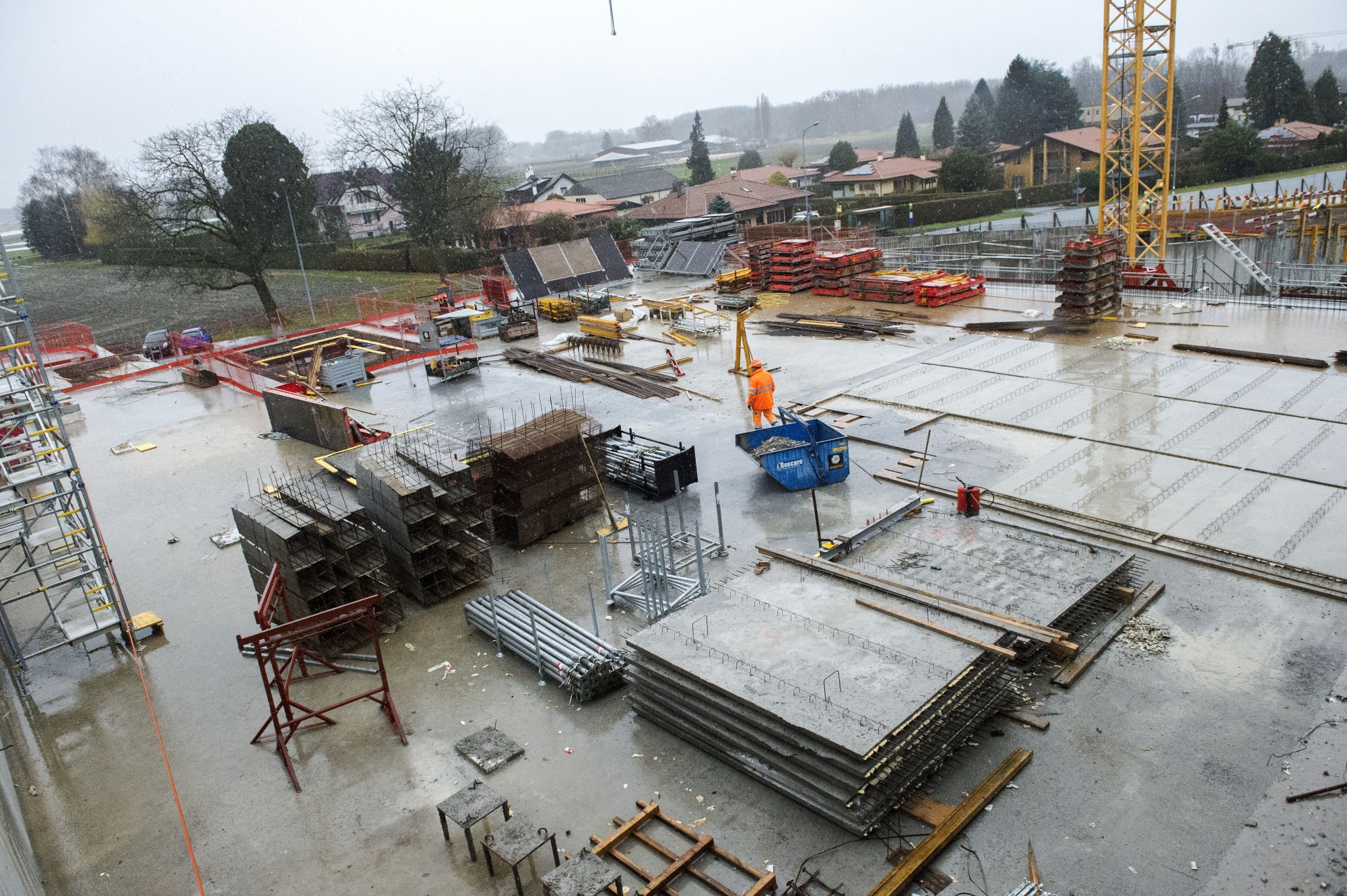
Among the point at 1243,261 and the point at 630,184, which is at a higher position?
the point at 630,184

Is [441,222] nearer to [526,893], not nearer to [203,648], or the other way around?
[203,648]

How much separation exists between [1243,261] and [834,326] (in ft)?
38.1

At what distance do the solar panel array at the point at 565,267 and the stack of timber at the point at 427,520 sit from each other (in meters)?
A: 19.1

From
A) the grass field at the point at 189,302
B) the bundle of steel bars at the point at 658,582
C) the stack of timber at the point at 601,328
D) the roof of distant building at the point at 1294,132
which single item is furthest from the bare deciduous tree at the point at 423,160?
the roof of distant building at the point at 1294,132

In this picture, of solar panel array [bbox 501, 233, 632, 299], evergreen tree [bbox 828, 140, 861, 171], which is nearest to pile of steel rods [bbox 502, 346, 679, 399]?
solar panel array [bbox 501, 233, 632, 299]

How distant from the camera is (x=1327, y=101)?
58875 mm

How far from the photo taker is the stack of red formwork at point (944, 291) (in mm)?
25016

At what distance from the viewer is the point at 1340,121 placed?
58719 mm

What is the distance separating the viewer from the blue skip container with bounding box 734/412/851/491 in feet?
42.9

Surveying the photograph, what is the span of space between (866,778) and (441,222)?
39484mm

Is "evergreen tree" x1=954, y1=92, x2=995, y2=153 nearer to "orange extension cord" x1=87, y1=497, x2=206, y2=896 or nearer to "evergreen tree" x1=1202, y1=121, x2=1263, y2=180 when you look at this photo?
"evergreen tree" x1=1202, y1=121, x2=1263, y2=180

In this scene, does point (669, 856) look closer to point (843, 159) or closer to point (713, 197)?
point (713, 197)

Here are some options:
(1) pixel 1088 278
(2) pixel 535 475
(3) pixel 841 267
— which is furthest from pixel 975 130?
(2) pixel 535 475

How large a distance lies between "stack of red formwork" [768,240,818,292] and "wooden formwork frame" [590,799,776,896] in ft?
75.1
